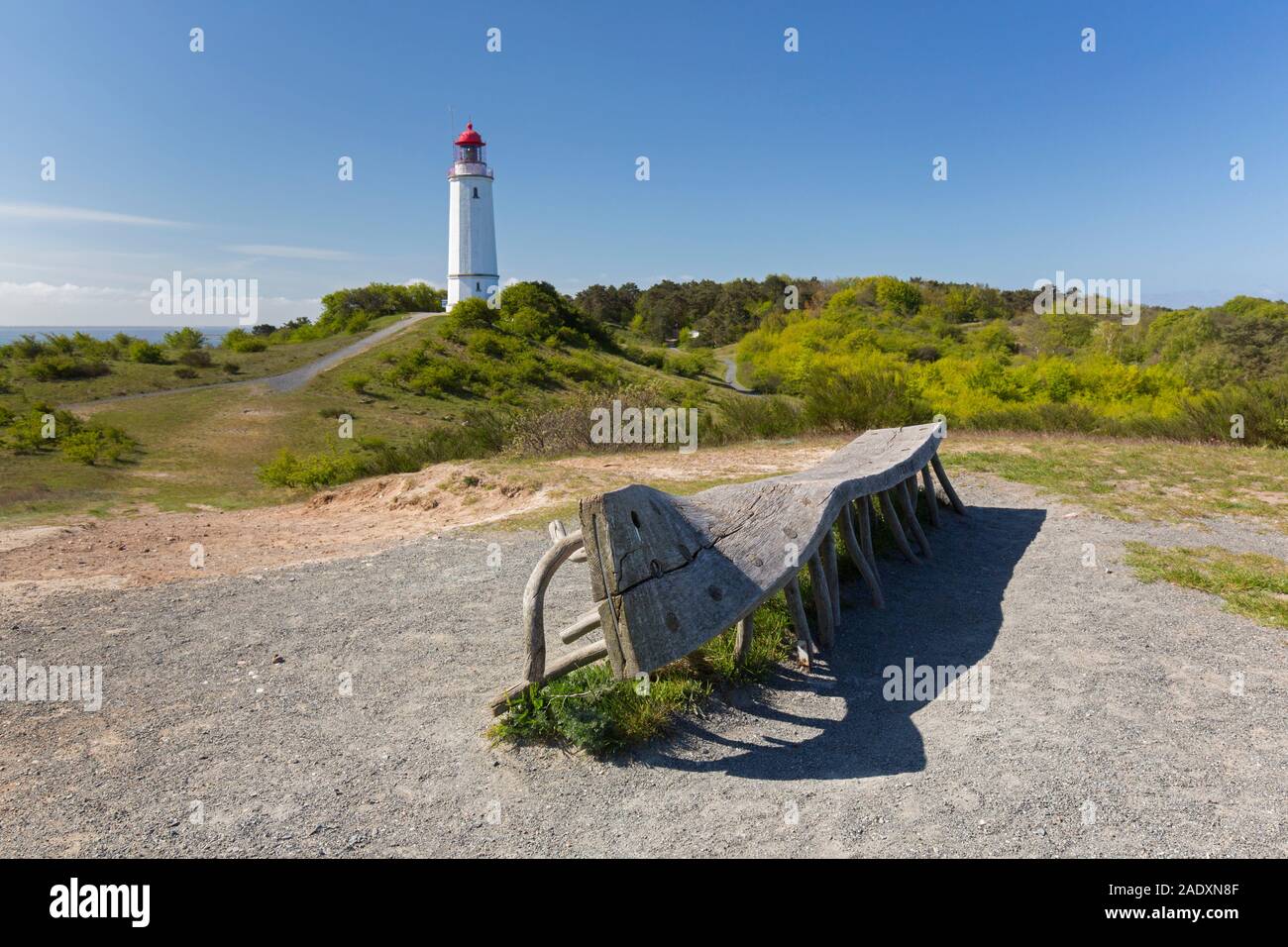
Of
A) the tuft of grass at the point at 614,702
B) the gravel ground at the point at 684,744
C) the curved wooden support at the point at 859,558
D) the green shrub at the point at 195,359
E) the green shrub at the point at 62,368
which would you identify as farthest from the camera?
the green shrub at the point at 195,359

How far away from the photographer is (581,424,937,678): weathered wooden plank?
12.2 feet

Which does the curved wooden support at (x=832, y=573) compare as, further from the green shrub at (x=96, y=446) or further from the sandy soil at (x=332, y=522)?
the green shrub at (x=96, y=446)

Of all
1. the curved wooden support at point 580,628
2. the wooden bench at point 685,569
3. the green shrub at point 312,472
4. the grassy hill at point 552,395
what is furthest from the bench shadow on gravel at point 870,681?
the green shrub at point 312,472

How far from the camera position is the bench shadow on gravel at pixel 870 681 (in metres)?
3.79

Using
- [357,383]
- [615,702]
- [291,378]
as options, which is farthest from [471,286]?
[615,702]

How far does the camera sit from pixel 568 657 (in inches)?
166

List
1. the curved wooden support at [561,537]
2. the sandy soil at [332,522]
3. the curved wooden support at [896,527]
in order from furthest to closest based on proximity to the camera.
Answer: the sandy soil at [332,522] < the curved wooden support at [896,527] < the curved wooden support at [561,537]

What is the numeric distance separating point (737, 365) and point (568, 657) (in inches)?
1411

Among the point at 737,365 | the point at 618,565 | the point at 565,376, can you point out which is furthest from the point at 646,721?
the point at 737,365

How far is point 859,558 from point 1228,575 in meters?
2.96

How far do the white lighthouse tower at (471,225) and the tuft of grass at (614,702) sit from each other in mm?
32610

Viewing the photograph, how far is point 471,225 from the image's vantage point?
3434cm
